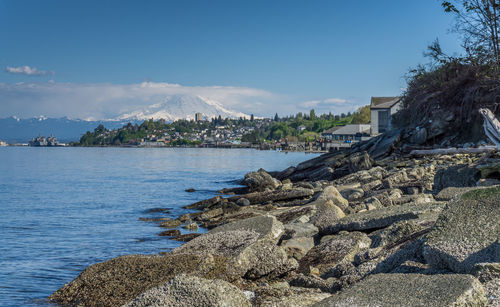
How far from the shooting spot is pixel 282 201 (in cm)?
2158

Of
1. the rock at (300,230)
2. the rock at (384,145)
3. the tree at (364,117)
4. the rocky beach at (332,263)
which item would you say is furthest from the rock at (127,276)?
the tree at (364,117)

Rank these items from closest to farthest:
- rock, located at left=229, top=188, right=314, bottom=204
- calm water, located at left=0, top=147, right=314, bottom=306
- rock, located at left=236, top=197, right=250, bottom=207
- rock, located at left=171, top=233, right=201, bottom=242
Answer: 1. calm water, located at left=0, top=147, right=314, bottom=306
2. rock, located at left=171, top=233, right=201, bottom=242
3. rock, located at left=229, top=188, right=314, bottom=204
4. rock, located at left=236, top=197, right=250, bottom=207

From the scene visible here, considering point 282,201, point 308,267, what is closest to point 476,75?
point 282,201

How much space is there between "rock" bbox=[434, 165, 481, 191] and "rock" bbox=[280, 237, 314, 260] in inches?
265

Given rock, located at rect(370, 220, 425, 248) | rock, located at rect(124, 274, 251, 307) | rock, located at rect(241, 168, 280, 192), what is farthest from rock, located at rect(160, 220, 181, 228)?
rock, located at rect(124, 274, 251, 307)

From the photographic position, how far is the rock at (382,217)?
30.5 ft

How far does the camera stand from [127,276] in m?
8.34

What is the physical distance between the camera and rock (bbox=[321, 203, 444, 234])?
9.28m

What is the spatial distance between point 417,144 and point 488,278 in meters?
27.3

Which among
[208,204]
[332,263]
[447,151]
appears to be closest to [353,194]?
[332,263]

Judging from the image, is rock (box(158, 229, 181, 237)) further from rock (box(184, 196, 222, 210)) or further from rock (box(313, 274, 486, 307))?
rock (box(313, 274, 486, 307))

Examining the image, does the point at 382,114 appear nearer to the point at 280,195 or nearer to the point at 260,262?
the point at 280,195

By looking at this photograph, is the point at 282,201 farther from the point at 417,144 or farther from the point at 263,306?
the point at 263,306

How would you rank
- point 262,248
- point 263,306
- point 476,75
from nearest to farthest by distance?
Result: point 263,306, point 262,248, point 476,75
